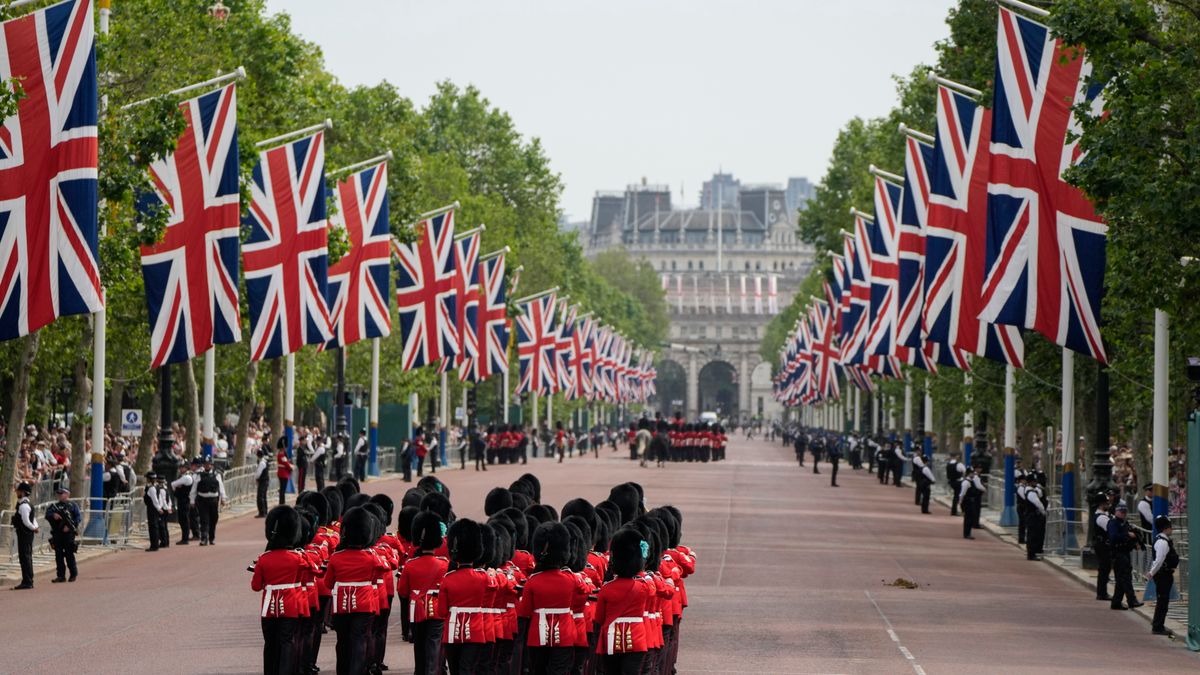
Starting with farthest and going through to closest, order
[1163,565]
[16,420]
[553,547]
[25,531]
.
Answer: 1. [16,420]
2. [25,531]
3. [1163,565]
4. [553,547]

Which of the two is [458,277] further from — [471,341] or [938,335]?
[938,335]

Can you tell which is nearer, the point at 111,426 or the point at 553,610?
the point at 553,610

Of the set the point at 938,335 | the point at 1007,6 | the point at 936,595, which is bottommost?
the point at 936,595

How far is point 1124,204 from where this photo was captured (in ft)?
76.3

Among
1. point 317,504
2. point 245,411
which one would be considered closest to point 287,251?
point 245,411

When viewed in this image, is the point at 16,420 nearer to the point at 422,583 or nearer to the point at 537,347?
the point at 422,583

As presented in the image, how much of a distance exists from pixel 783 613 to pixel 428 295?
1238 inches

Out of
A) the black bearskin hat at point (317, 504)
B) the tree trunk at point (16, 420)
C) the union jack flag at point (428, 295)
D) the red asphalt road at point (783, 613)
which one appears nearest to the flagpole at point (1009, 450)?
the red asphalt road at point (783, 613)

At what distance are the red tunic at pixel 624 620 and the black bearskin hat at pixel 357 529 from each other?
3010 mm

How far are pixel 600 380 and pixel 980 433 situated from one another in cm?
6407

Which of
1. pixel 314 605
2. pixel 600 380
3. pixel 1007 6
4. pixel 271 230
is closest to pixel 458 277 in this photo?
pixel 271 230

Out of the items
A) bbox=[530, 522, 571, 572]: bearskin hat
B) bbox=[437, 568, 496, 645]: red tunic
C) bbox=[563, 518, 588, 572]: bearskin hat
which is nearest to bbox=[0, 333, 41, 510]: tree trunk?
bbox=[437, 568, 496, 645]: red tunic

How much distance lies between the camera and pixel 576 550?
16.1m

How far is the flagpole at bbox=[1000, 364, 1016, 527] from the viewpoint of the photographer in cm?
4259
